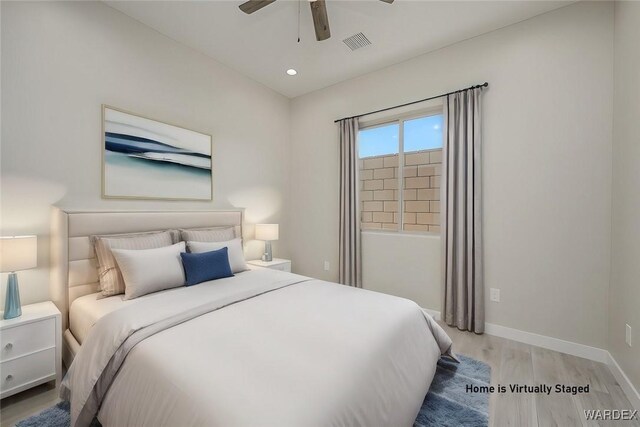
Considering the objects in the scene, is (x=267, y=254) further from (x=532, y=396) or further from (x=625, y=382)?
(x=625, y=382)

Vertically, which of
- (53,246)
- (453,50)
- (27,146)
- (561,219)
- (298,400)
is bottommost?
(298,400)

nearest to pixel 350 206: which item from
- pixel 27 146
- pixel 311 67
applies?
pixel 311 67

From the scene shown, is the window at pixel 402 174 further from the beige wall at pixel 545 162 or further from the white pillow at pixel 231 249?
the white pillow at pixel 231 249

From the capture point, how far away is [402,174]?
3.34 meters

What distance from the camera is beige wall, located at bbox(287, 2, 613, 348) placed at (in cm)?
222

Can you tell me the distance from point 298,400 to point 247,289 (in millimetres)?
1187

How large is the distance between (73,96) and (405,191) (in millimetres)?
3233

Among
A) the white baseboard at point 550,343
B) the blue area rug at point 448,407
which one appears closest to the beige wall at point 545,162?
the white baseboard at point 550,343

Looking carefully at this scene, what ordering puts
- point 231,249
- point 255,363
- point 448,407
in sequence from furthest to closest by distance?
point 231,249 < point 448,407 < point 255,363

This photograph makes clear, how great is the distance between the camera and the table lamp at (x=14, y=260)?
5.59ft

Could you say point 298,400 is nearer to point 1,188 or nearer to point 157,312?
point 157,312

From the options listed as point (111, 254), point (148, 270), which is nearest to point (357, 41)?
point (148, 270)

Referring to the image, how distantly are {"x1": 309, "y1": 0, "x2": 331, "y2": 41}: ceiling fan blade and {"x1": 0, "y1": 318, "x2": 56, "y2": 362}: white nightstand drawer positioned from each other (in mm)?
2755

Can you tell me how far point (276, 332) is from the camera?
4.71ft
